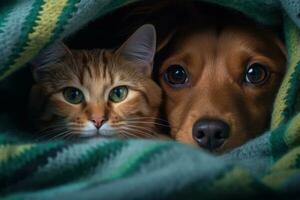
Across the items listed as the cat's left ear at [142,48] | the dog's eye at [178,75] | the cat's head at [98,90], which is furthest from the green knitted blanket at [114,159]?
the dog's eye at [178,75]

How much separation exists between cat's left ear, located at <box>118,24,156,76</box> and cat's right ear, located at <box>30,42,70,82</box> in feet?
0.55

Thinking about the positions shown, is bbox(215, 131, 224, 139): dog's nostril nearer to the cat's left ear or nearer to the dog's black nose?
the dog's black nose

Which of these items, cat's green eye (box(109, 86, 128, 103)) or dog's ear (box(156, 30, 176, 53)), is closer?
cat's green eye (box(109, 86, 128, 103))

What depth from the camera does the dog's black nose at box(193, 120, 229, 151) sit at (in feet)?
4.22

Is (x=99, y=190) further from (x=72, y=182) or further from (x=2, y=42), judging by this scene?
(x=2, y=42)

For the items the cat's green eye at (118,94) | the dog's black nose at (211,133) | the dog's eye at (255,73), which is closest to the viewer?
the dog's black nose at (211,133)

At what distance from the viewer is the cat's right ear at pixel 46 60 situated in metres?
1.35

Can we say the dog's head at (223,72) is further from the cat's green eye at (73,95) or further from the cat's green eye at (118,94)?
the cat's green eye at (73,95)

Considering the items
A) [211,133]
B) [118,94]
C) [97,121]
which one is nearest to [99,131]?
[97,121]

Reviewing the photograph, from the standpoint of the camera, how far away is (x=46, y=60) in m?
1.37

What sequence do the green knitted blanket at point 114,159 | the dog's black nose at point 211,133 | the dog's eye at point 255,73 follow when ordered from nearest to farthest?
the green knitted blanket at point 114,159, the dog's black nose at point 211,133, the dog's eye at point 255,73

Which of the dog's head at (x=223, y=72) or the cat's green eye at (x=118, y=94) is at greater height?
the dog's head at (x=223, y=72)

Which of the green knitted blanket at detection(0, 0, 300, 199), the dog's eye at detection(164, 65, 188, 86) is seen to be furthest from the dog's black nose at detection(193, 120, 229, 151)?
the dog's eye at detection(164, 65, 188, 86)

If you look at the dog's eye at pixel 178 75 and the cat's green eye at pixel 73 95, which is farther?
the dog's eye at pixel 178 75
